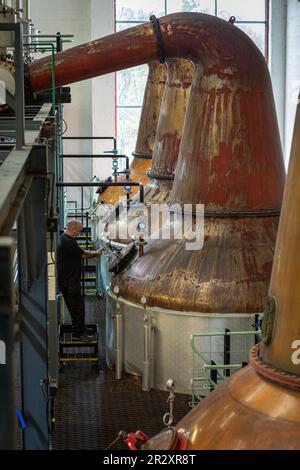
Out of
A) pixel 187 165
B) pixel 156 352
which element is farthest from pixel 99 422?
pixel 187 165

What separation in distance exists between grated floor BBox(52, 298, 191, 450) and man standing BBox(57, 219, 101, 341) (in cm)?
41

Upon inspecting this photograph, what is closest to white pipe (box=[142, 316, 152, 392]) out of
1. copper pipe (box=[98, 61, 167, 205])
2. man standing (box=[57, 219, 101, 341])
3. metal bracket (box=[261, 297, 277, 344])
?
man standing (box=[57, 219, 101, 341])

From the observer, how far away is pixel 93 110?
722 inches

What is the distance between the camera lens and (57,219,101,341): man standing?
9633mm

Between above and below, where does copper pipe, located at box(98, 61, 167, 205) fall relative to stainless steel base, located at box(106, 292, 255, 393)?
above

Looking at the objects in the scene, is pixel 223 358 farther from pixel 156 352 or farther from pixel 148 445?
pixel 148 445

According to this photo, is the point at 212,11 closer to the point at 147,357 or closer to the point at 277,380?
the point at 147,357

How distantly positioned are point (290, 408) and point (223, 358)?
3.59 metres

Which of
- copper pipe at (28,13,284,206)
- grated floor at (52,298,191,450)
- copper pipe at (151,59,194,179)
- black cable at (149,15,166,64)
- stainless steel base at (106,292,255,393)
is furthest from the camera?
copper pipe at (151,59,194,179)

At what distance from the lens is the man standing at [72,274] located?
9.63 m

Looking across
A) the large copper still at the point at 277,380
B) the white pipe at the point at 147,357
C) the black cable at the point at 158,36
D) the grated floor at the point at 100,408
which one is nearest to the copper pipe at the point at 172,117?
the black cable at the point at 158,36

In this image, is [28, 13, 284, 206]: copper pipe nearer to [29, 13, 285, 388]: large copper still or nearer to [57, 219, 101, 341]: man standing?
[29, 13, 285, 388]: large copper still

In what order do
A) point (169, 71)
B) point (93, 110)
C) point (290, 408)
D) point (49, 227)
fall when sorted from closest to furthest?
1. point (290, 408)
2. point (49, 227)
3. point (169, 71)
4. point (93, 110)

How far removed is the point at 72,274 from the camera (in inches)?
381
